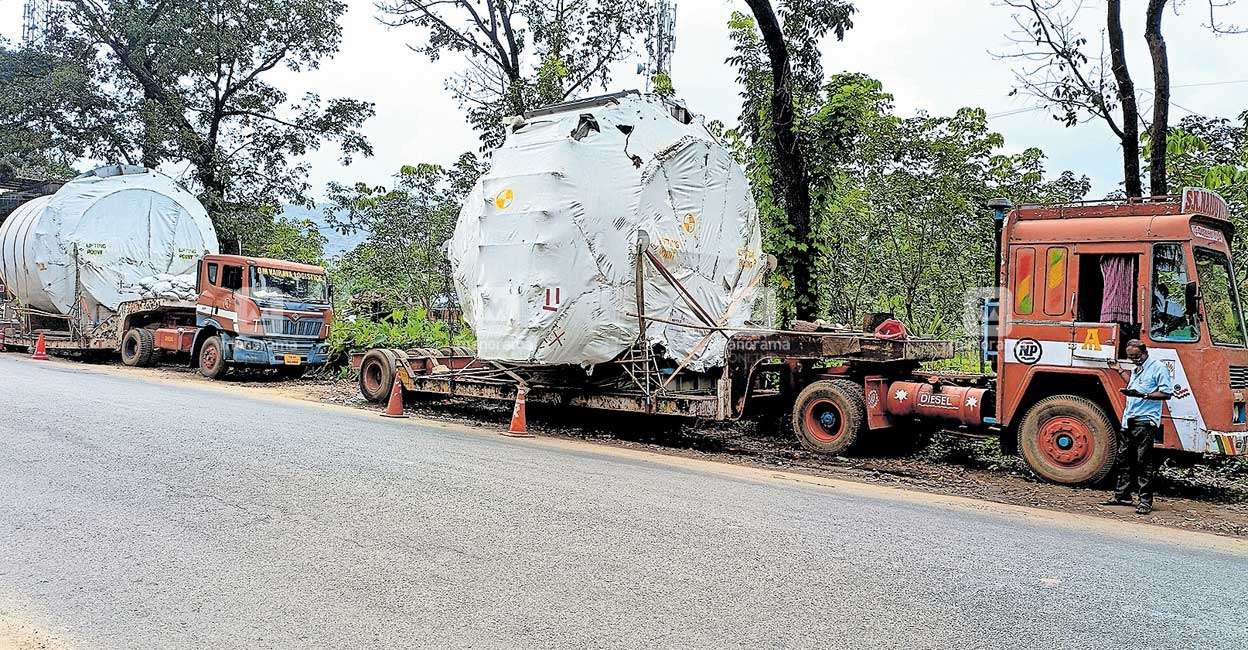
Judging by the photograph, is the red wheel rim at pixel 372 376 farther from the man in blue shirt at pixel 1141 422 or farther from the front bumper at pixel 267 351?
the man in blue shirt at pixel 1141 422

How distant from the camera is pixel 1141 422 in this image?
28.0 ft

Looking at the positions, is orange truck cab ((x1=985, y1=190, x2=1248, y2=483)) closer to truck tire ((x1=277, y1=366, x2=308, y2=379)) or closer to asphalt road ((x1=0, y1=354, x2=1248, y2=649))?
asphalt road ((x1=0, y1=354, x2=1248, y2=649))

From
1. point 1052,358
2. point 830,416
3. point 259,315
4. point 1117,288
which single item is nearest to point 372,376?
point 259,315

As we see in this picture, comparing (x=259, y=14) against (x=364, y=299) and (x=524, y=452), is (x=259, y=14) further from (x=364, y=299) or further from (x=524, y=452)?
(x=524, y=452)

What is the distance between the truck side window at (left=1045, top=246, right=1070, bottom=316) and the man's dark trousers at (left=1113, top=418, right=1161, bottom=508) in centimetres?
147

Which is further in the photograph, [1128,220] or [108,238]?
[108,238]

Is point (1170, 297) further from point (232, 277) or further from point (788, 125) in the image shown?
point (232, 277)

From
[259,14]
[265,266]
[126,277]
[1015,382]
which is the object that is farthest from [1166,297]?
[259,14]

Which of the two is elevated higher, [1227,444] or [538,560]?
[1227,444]

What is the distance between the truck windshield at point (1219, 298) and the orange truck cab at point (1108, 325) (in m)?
0.01

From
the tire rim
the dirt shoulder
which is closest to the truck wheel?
the tire rim

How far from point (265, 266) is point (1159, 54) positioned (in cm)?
1656

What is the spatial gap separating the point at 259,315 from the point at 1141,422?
16066 mm

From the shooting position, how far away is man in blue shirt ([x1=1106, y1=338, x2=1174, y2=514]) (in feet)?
27.9
